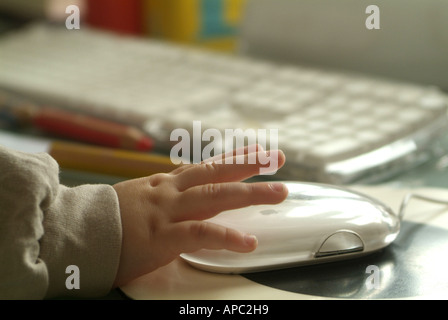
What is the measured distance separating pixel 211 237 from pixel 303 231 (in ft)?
0.23

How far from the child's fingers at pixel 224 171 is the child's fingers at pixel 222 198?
21mm

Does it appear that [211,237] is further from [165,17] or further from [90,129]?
[165,17]

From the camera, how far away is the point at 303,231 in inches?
20.6

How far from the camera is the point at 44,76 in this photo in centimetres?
96

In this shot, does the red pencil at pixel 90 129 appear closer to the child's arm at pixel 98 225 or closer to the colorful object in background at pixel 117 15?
the child's arm at pixel 98 225

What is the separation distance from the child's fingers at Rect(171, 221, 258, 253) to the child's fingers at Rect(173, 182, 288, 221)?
0.05 ft

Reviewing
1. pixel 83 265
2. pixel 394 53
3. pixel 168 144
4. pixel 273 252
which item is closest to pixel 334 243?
pixel 273 252

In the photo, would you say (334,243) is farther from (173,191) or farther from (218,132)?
(218,132)

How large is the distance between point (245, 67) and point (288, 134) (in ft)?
0.76

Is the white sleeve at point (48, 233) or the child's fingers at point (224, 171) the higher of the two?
the child's fingers at point (224, 171)

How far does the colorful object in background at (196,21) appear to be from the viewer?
1.20 metres
